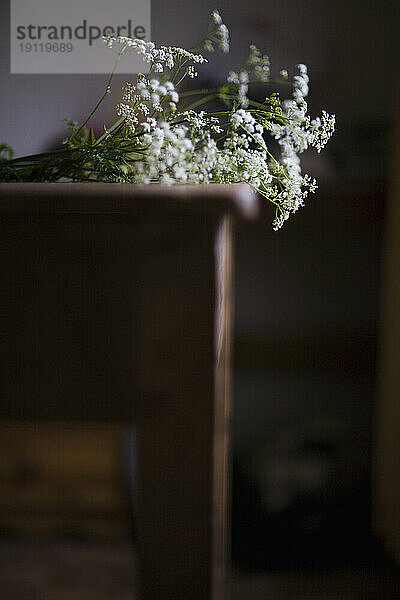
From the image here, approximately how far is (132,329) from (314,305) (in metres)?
0.95

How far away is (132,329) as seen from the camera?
63 centimetres

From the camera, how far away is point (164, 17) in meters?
1.32

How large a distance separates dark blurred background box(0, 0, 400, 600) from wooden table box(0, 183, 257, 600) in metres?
0.77

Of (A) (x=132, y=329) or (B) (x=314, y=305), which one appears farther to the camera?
(B) (x=314, y=305)

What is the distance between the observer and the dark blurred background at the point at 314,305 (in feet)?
4.40

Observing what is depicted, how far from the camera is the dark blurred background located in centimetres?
134

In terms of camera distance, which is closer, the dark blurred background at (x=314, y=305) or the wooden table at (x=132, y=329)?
the wooden table at (x=132, y=329)

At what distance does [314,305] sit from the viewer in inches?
59.4

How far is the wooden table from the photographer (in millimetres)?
608

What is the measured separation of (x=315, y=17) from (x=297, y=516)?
45.2 inches

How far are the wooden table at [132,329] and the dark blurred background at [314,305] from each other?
30.3 inches

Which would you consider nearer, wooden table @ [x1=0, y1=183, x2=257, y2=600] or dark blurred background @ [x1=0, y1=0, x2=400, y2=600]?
wooden table @ [x1=0, y1=183, x2=257, y2=600]

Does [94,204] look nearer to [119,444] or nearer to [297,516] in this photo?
[119,444]

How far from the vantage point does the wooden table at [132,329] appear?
1.99 ft
